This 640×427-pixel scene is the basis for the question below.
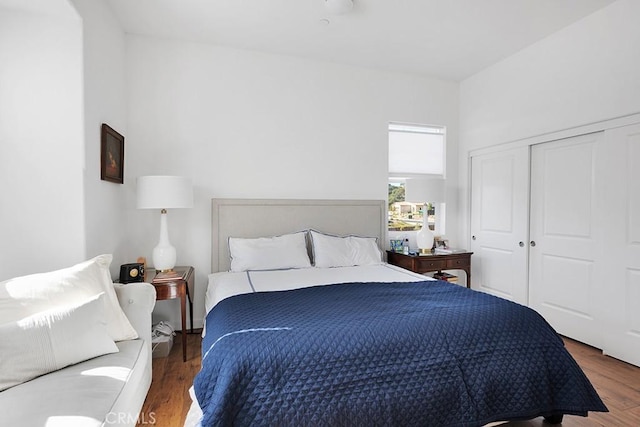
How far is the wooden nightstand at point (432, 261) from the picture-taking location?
11.8 feet

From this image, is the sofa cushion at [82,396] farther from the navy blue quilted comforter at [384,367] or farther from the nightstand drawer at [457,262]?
the nightstand drawer at [457,262]

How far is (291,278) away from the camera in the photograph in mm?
2727

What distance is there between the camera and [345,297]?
212 cm

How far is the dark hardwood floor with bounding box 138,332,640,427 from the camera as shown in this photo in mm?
1900

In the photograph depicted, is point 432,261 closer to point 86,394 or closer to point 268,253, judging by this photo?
point 268,253

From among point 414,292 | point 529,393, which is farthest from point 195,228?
point 529,393

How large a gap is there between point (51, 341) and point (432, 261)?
10.6 feet

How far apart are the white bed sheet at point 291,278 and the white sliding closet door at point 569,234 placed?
4.76 ft

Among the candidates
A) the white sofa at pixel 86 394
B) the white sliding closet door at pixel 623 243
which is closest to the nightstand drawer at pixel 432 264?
the white sliding closet door at pixel 623 243

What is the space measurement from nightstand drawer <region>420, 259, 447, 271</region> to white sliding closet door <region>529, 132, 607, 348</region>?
0.84 m

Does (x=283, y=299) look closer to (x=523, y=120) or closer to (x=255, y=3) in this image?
(x=255, y=3)

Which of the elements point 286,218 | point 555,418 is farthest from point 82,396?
point 286,218

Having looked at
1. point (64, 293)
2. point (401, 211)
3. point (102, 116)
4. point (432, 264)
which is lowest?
point (432, 264)

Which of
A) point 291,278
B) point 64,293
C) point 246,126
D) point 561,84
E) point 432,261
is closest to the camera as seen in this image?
point 64,293
